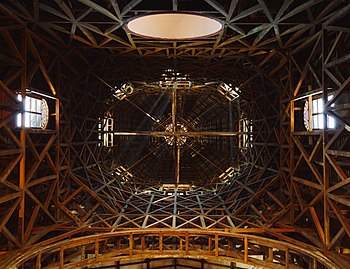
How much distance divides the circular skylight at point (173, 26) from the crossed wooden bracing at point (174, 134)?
30 cm

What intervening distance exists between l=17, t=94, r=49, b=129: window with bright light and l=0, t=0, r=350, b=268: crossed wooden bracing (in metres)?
0.35

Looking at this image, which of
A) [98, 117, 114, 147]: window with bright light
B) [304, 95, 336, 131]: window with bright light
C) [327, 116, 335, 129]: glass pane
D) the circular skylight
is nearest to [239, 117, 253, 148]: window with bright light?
[304, 95, 336, 131]: window with bright light

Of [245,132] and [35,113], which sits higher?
[35,113]

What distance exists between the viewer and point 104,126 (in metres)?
16.9

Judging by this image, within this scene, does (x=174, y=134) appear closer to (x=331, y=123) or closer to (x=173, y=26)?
(x=331, y=123)

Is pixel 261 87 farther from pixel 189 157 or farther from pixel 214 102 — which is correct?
pixel 189 157

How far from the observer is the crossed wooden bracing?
27.8 feet

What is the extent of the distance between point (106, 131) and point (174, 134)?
Answer: 10.0 ft

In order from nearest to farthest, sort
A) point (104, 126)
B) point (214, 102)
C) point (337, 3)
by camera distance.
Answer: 1. point (337, 3)
2. point (104, 126)
3. point (214, 102)

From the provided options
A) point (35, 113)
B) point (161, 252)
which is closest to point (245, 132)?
point (161, 252)

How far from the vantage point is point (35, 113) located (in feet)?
33.8

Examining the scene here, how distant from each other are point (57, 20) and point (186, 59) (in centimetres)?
557

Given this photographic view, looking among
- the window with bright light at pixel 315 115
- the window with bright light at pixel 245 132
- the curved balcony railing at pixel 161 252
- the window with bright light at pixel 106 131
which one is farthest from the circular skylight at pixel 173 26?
the window with bright light at pixel 106 131

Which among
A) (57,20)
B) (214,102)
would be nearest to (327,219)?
(57,20)
